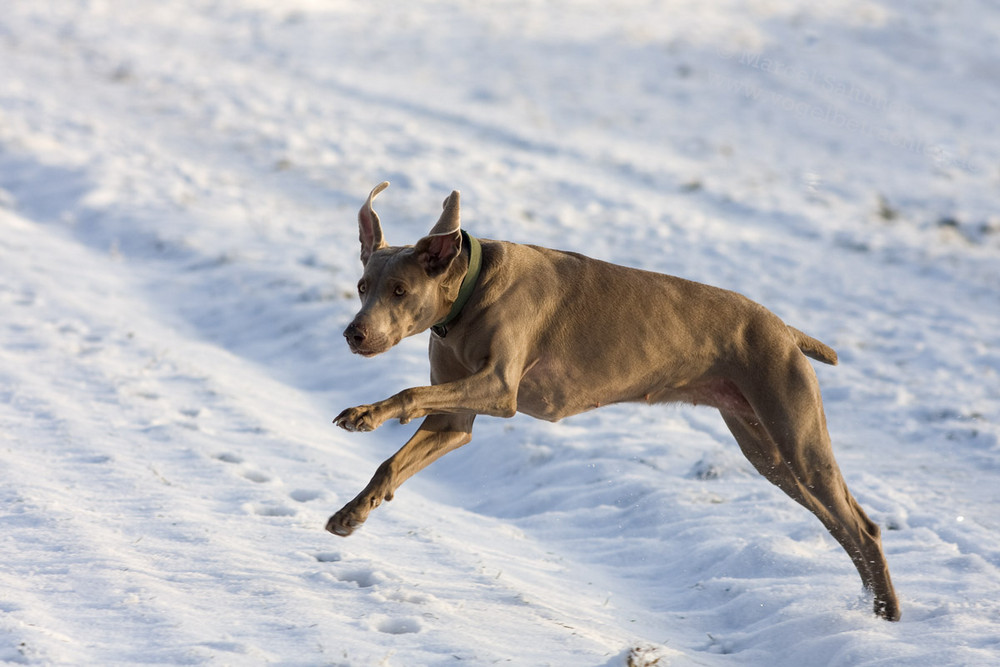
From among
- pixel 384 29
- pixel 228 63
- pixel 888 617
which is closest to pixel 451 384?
pixel 888 617

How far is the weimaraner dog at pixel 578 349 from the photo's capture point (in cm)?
409

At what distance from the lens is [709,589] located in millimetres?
5043

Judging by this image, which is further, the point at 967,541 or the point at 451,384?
the point at 967,541

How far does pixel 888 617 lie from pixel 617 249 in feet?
23.5

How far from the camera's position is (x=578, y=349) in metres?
4.56

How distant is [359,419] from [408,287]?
0.66 metres

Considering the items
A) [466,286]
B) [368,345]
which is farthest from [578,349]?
[368,345]

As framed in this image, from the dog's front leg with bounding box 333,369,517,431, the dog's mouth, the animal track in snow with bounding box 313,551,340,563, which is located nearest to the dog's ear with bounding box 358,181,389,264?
the dog's mouth

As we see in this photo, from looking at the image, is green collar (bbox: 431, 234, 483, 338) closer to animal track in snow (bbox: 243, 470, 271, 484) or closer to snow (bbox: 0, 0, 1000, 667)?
snow (bbox: 0, 0, 1000, 667)

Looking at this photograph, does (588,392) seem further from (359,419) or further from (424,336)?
(424,336)

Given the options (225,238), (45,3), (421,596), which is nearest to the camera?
(421,596)

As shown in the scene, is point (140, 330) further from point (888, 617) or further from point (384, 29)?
point (384, 29)

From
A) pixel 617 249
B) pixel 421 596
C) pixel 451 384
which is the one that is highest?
pixel 451 384

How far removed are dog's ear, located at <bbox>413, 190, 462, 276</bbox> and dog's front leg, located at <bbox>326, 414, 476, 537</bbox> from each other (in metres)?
0.75
